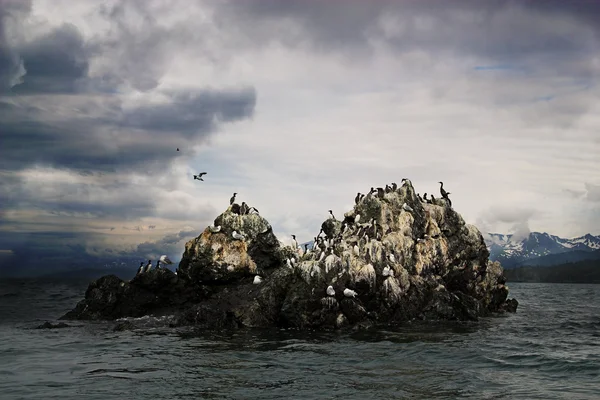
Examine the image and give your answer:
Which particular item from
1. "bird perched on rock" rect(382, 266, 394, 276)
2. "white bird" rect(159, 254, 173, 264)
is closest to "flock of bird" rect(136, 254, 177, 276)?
"white bird" rect(159, 254, 173, 264)

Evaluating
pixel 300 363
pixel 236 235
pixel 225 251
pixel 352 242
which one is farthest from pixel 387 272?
pixel 300 363

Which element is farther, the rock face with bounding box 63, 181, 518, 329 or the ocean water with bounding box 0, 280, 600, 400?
the rock face with bounding box 63, 181, 518, 329

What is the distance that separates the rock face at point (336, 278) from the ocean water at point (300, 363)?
2.53 metres

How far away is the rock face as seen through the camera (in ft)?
127

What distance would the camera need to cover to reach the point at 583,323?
147ft

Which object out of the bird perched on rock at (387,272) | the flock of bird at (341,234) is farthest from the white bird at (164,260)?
the bird perched on rock at (387,272)

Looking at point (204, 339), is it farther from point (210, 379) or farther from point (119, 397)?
point (119, 397)

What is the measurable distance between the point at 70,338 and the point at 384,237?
24.0m

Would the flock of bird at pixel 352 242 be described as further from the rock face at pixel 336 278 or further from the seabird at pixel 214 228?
the seabird at pixel 214 228

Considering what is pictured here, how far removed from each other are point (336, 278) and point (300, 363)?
39.6 ft

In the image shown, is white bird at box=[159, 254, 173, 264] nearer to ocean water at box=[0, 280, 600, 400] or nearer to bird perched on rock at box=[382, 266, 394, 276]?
ocean water at box=[0, 280, 600, 400]

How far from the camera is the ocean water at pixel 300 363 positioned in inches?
874

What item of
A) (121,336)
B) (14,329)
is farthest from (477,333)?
(14,329)

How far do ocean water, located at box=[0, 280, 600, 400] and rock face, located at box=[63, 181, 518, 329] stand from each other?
253 cm
